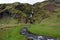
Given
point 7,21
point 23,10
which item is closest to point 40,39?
point 7,21

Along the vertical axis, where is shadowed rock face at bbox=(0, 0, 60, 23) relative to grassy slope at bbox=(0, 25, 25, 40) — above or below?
above

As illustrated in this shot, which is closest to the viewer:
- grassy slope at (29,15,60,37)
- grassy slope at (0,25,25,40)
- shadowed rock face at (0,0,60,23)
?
grassy slope at (29,15,60,37)

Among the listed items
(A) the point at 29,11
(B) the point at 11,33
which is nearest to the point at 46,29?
(B) the point at 11,33

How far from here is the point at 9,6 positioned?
27.0 m

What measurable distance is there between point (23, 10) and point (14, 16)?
2474mm

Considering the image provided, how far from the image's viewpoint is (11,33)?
19.4 m

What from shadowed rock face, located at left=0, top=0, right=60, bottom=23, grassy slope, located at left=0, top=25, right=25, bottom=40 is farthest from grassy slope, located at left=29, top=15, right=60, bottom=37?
shadowed rock face, located at left=0, top=0, right=60, bottom=23

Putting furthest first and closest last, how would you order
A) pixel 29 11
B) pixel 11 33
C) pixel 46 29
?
pixel 29 11 → pixel 11 33 → pixel 46 29

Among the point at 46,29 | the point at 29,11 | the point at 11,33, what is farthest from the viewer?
the point at 29,11

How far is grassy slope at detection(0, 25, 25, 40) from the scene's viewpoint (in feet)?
61.9

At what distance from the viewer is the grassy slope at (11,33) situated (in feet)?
61.9

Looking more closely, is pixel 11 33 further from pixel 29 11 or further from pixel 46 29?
pixel 29 11

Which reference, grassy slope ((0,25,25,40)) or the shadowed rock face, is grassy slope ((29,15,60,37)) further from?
the shadowed rock face

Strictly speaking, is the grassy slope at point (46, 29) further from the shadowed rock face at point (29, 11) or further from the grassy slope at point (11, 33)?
the shadowed rock face at point (29, 11)
